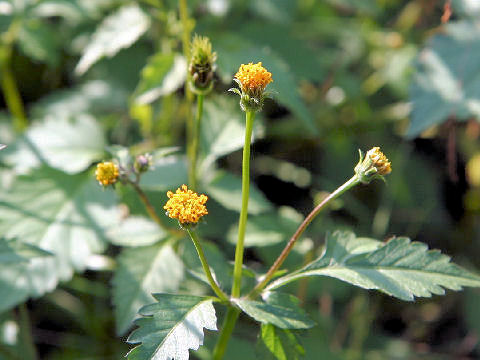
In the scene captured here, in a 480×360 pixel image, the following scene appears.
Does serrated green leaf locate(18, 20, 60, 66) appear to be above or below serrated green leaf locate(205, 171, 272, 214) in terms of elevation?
above

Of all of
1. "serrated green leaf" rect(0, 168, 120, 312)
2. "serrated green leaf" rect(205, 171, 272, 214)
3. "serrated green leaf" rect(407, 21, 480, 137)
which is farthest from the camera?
"serrated green leaf" rect(407, 21, 480, 137)

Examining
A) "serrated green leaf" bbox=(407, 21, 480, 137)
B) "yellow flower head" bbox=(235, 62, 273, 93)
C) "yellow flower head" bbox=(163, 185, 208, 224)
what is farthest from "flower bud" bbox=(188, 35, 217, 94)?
"serrated green leaf" bbox=(407, 21, 480, 137)

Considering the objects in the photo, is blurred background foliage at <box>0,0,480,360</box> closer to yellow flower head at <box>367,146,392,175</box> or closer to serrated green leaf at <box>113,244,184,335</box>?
serrated green leaf at <box>113,244,184,335</box>

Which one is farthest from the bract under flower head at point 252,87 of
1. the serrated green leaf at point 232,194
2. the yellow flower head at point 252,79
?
the serrated green leaf at point 232,194

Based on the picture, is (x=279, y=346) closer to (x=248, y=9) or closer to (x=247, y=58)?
(x=247, y=58)

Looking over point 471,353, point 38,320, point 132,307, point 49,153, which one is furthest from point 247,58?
point 471,353

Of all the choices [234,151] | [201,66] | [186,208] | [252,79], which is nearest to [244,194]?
[186,208]

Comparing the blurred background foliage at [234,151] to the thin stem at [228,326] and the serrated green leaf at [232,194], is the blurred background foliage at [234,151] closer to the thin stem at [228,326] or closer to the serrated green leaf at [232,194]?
the serrated green leaf at [232,194]
